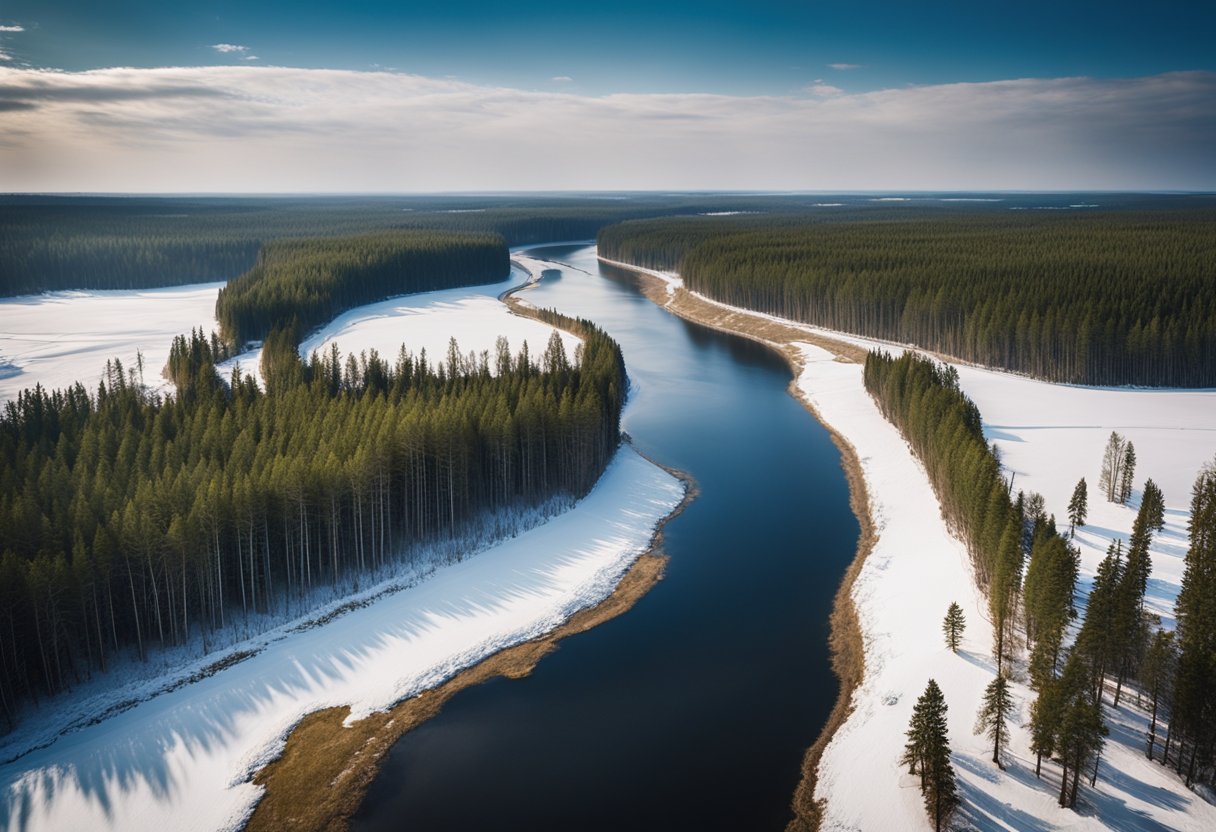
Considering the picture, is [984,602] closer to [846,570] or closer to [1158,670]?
[846,570]

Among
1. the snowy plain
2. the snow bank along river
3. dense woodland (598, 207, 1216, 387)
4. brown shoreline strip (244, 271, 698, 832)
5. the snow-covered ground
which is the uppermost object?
dense woodland (598, 207, 1216, 387)

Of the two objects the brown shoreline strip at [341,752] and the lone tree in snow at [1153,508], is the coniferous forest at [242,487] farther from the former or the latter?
the lone tree in snow at [1153,508]

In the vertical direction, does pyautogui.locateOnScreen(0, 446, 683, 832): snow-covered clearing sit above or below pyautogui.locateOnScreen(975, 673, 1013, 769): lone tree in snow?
below

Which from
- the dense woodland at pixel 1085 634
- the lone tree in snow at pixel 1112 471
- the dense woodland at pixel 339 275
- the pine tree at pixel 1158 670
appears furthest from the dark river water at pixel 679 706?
the dense woodland at pixel 339 275

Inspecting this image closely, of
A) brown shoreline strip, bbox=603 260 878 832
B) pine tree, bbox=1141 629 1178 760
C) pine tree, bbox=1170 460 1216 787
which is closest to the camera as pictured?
pine tree, bbox=1170 460 1216 787

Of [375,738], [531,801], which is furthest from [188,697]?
[531,801]

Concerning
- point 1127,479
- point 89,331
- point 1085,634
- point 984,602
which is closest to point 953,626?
point 1085,634

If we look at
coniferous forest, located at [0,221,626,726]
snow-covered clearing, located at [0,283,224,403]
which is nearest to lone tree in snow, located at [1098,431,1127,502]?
coniferous forest, located at [0,221,626,726]

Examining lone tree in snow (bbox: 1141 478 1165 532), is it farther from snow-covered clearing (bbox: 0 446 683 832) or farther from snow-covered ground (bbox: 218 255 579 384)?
snow-covered ground (bbox: 218 255 579 384)
